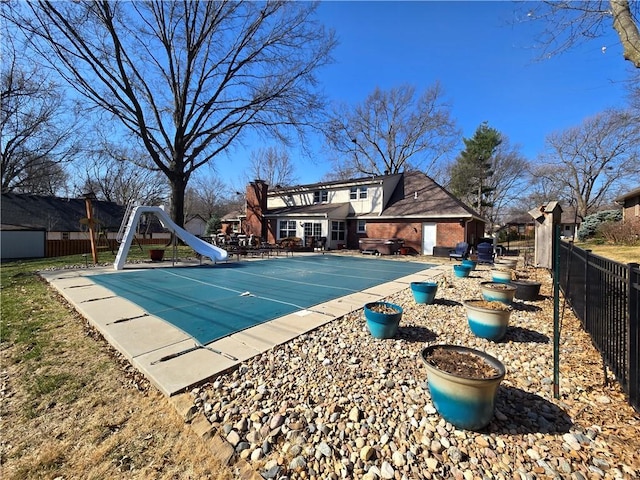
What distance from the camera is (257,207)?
24.2 metres

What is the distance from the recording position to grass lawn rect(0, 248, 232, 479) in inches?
79.9

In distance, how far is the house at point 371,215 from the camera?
18.0m

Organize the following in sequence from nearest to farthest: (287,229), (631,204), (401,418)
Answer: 1. (401,418)
2. (631,204)
3. (287,229)

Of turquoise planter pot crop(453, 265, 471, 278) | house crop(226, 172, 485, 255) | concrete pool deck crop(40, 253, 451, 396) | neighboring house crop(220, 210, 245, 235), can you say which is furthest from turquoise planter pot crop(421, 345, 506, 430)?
neighboring house crop(220, 210, 245, 235)

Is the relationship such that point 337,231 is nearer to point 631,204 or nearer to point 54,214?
point 631,204

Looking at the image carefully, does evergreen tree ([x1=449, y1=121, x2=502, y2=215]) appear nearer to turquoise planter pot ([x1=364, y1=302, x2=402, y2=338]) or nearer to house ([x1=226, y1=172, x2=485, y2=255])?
house ([x1=226, y1=172, x2=485, y2=255])

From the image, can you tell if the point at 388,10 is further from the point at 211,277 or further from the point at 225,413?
the point at 225,413

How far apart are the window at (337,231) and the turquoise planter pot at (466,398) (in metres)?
18.5

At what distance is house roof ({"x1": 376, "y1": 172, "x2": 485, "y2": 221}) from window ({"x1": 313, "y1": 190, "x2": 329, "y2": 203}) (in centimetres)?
522

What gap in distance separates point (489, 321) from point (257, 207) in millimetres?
22022

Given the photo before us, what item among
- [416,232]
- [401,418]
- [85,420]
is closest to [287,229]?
[416,232]

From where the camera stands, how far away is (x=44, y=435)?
235 centimetres

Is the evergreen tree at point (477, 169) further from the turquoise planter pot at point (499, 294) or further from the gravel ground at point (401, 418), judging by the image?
the gravel ground at point (401, 418)

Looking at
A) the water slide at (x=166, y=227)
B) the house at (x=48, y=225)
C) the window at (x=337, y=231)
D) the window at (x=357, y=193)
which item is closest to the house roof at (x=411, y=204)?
the window at (x=357, y=193)
